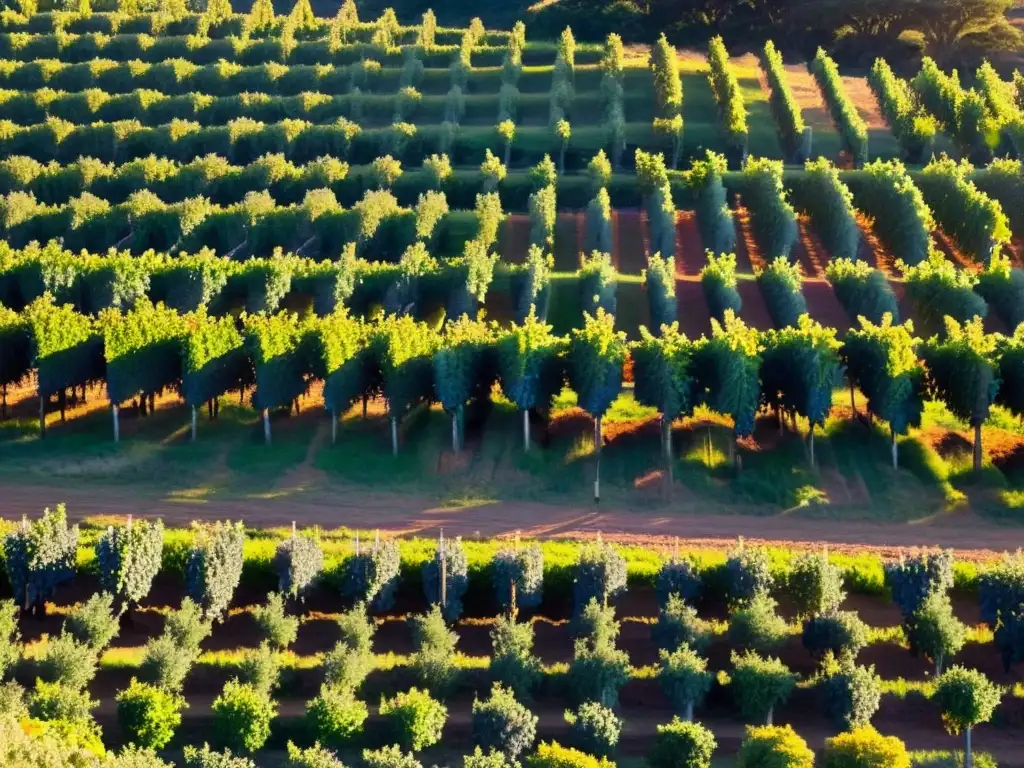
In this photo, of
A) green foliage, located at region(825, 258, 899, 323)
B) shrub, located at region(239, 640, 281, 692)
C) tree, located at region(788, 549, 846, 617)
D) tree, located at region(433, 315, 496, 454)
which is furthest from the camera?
green foliage, located at region(825, 258, 899, 323)

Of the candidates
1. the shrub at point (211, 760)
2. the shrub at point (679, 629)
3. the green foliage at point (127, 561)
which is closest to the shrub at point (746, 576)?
the shrub at point (679, 629)

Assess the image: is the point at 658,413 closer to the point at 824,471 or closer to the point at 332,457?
the point at 824,471

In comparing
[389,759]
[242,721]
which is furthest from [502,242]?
[389,759]

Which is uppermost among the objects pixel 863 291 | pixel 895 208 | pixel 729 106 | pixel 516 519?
pixel 729 106

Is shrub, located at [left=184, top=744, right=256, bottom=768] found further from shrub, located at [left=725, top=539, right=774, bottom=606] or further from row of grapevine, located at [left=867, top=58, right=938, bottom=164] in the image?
row of grapevine, located at [left=867, top=58, right=938, bottom=164]

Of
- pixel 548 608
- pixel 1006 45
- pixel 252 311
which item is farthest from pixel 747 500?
pixel 1006 45

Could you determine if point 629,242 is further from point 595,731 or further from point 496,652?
point 595,731

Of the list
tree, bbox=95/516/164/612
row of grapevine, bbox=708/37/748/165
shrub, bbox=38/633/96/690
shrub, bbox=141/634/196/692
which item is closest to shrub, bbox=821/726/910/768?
shrub, bbox=141/634/196/692
